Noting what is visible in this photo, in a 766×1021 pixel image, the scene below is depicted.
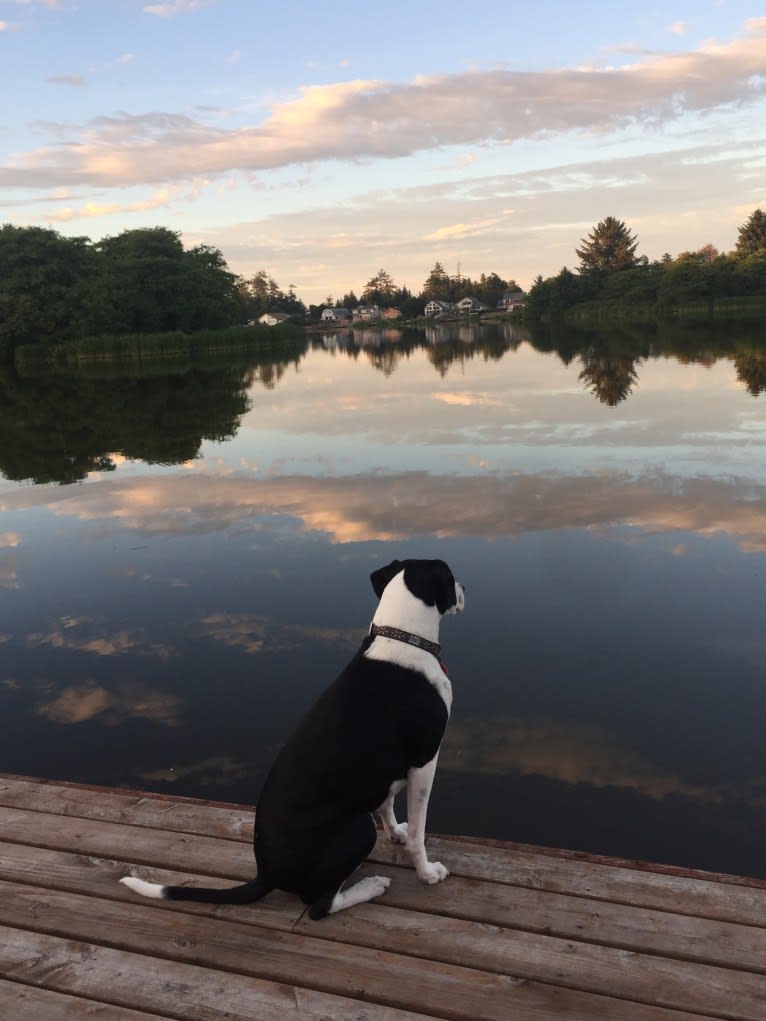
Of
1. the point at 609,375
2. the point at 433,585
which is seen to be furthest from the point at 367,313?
the point at 433,585

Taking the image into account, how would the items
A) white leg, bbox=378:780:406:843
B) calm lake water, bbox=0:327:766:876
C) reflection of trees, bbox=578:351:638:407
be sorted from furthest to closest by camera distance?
reflection of trees, bbox=578:351:638:407 < calm lake water, bbox=0:327:766:876 < white leg, bbox=378:780:406:843

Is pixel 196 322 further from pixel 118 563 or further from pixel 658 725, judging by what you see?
pixel 658 725

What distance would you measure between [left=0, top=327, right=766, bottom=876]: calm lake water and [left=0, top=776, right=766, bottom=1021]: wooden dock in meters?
1.45

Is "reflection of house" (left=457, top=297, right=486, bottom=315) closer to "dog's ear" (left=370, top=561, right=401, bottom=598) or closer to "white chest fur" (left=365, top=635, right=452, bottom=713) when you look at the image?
"dog's ear" (left=370, top=561, right=401, bottom=598)

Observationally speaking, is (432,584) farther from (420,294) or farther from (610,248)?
(420,294)

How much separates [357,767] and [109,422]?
2357 centimetres

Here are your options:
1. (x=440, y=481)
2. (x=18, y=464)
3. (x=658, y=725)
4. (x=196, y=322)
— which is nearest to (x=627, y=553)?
(x=658, y=725)

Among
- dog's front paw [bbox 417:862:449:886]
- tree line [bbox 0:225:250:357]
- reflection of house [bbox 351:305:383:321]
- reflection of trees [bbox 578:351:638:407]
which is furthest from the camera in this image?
reflection of house [bbox 351:305:383:321]

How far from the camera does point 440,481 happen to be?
1424 centimetres

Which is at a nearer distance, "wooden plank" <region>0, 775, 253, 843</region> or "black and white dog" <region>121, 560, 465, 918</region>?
"black and white dog" <region>121, 560, 465, 918</region>

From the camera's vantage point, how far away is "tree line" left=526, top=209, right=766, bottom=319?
282 ft

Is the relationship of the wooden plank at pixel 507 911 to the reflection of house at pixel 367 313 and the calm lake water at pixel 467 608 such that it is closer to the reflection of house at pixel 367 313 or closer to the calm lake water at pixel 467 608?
the calm lake water at pixel 467 608

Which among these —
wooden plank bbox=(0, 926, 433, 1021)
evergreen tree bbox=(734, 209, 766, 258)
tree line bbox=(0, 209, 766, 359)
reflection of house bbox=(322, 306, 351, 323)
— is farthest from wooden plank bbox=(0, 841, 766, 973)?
reflection of house bbox=(322, 306, 351, 323)

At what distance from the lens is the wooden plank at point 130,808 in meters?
4.10
